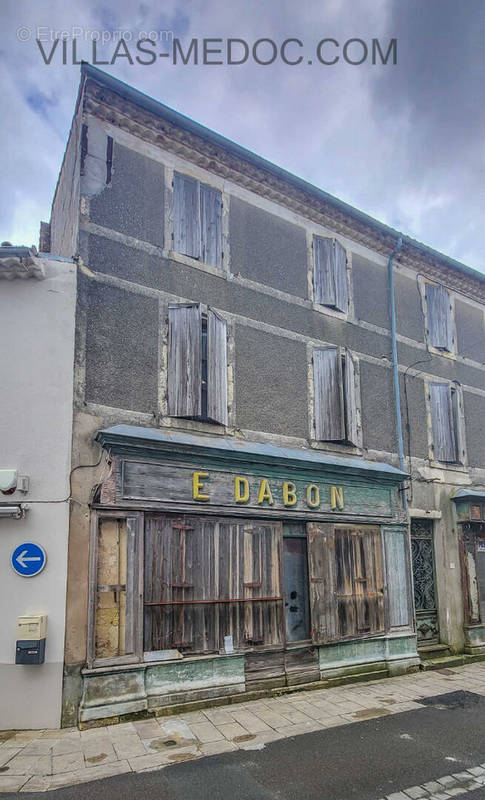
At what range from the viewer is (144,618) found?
7160 millimetres

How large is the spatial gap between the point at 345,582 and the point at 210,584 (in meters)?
2.76

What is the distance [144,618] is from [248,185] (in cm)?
754

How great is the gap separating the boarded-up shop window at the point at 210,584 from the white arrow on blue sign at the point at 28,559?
4.49 feet

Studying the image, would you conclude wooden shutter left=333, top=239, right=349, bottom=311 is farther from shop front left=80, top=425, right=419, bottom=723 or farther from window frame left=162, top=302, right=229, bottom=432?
shop front left=80, top=425, right=419, bottom=723

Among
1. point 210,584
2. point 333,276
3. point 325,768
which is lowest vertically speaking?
point 325,768

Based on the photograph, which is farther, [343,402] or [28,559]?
[343,402]

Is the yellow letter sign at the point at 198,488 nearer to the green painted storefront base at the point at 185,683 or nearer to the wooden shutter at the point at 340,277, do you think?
the green painted storefront base at the point at 185,683

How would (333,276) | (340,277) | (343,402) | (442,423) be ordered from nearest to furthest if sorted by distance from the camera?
1. (343,402)
2. (333,276)
3. (340,277)
4. (442,423)

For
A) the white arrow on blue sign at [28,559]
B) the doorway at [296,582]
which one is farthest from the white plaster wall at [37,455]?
the doorway at [296,582]

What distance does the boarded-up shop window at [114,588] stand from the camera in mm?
6832

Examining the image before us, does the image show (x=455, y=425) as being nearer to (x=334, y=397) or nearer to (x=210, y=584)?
(x=334, y=397)

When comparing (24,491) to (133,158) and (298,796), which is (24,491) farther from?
(133,158)

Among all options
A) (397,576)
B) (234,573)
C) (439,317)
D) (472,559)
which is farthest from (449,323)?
(234,573)

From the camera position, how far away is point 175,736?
6219 millimetres
